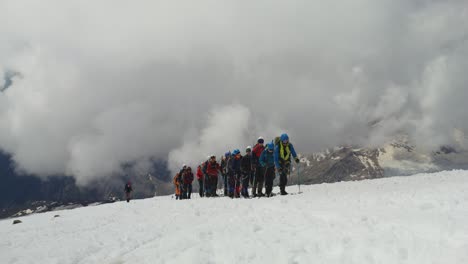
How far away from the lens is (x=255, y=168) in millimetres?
22359

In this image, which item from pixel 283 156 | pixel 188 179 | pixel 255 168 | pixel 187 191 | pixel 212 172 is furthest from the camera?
pixel 187 191

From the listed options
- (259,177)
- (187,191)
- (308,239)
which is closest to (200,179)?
(187,191)

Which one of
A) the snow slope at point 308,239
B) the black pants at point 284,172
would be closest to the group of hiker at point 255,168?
the black pants at point 284,172

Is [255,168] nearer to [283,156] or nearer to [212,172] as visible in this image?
[283,156]

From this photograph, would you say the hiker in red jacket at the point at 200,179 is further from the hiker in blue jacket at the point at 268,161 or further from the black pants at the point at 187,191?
the hiker in blue jacket at the point at 268,161

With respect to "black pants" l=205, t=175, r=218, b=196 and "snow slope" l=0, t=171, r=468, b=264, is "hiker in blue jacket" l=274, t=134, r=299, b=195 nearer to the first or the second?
"snow slope" l=0, t=171, r=468, b=264

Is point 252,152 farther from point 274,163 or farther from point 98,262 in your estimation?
point 98,262

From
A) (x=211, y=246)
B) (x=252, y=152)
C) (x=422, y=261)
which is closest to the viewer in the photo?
(x=422, y=261)

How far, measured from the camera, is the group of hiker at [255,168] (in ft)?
64.6

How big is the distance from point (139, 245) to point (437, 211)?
758 centimetres

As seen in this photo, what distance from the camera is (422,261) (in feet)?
21.2

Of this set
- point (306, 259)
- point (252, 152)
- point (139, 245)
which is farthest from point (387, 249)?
point (252, 152)

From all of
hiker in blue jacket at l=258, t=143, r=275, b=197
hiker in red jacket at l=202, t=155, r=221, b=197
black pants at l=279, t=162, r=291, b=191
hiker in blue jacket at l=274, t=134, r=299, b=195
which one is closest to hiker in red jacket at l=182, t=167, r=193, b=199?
hiker in red jacket at l=202, t=155, r=221, b=197

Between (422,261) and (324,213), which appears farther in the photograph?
(324,213)
